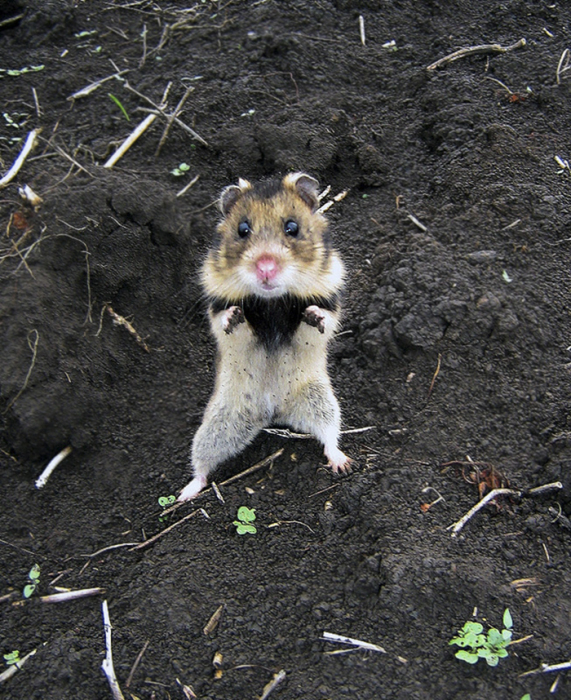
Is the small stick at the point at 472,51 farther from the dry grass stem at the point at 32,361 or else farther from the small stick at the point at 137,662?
the small stick at the point at 137,662

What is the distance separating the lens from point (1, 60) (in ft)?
21.9

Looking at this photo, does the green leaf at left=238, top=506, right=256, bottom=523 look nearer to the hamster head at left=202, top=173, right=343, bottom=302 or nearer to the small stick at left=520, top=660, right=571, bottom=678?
the hamster head at left=202, top=173, right=343, bottom=302

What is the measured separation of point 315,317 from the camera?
4055mm

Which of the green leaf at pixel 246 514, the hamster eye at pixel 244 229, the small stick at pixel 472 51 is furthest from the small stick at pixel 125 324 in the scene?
the small stick at pixel 472 51

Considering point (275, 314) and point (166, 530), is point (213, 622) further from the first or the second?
point (275, 314)

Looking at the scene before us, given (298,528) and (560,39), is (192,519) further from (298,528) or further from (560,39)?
(560,39)

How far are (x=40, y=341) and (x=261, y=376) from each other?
155 cm

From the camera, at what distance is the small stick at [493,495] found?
3.63 meters

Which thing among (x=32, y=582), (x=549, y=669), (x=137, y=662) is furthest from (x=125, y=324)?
(x=549, y=669)

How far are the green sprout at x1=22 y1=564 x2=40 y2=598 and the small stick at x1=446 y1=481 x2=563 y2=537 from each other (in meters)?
2.33

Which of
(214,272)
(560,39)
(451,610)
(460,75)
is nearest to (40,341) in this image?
(214,272)

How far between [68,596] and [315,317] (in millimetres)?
2107

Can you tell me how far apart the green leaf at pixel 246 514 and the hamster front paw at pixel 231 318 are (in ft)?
3.49

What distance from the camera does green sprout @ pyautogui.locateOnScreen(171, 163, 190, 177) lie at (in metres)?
5.84
